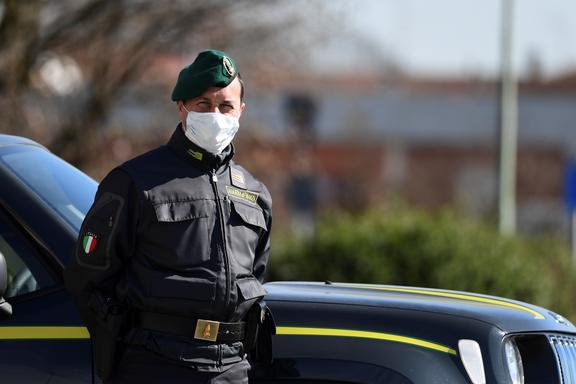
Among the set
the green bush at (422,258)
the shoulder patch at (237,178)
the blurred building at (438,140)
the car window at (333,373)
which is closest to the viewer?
the car window at (333,373)

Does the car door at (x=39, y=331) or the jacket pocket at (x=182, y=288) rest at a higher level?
the jacket pocket at (x=182, y=288)

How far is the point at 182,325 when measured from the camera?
→ 135 inches

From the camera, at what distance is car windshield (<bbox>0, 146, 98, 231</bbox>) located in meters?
3.93

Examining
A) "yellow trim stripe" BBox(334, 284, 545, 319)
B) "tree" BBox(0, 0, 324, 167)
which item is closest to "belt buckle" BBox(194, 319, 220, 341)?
"yellow trim stripe" BBox(334, 284, 545, 319)

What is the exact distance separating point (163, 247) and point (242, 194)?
34 cm

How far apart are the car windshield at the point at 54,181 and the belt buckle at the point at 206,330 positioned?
2.19ft

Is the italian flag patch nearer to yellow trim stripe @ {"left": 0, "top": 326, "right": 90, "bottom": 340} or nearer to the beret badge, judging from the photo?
yellow trim stripe @ {"left": 0, "top": 326, "right": 90, "bottom": 340}

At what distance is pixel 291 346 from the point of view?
11.8ft

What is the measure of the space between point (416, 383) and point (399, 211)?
8560mm

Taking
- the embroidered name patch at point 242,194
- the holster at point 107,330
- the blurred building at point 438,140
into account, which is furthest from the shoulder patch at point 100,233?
the blurred building at point 438,140

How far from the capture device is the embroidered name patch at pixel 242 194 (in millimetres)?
3625

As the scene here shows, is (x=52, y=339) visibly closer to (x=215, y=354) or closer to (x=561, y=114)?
(x=215, y=354)

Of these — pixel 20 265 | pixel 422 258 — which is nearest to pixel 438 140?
pixel 422 258

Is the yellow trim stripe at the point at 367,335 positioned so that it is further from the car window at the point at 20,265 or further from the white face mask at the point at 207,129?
the car window at the point at 20,265
